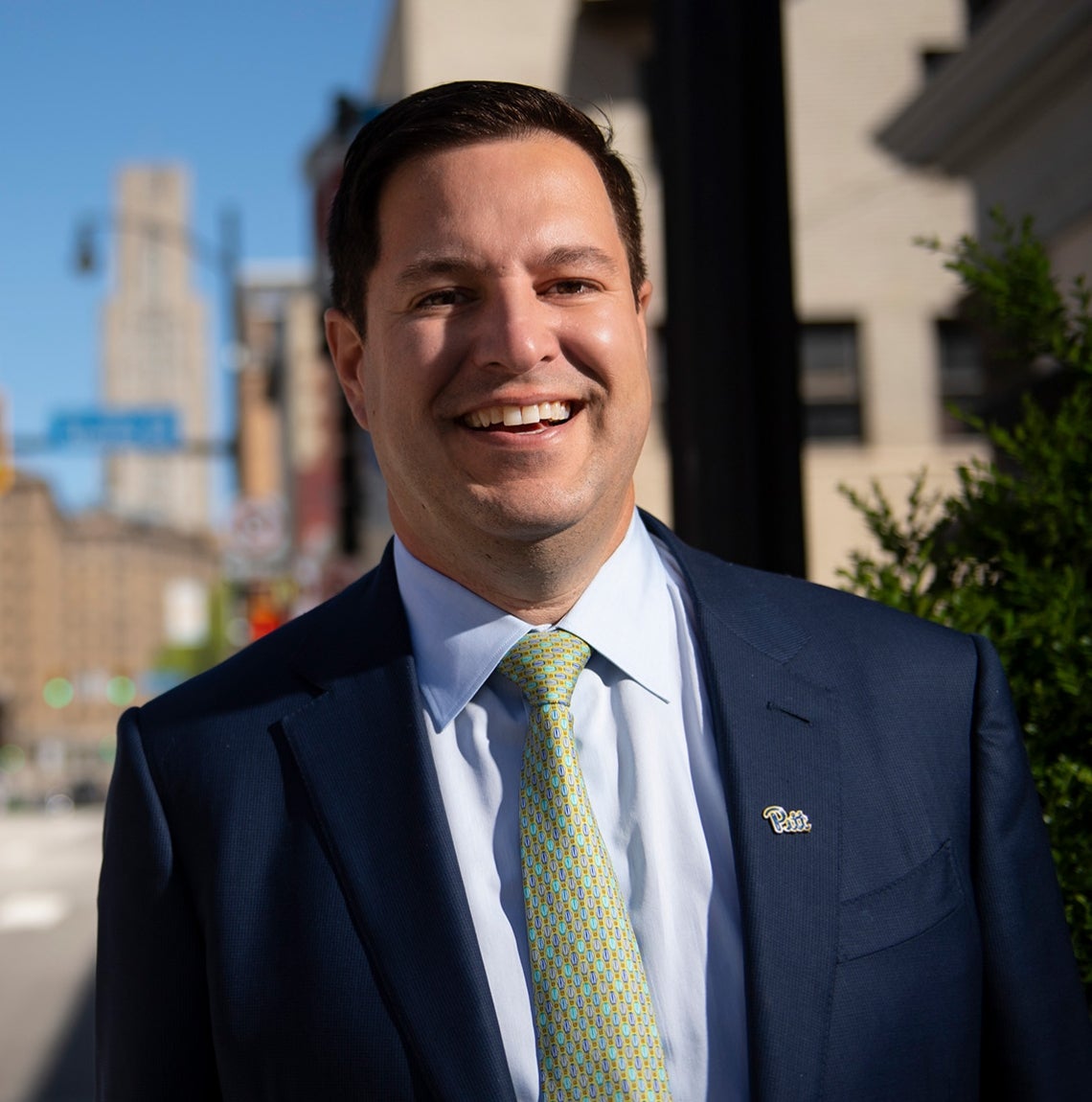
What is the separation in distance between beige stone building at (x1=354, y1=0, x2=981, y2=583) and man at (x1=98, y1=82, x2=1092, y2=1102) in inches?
44.6

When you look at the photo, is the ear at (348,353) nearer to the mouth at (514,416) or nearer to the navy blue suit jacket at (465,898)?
the mouth at (514,416)

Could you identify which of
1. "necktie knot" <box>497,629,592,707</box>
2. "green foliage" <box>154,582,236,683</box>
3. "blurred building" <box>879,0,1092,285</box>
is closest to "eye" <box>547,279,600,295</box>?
"necktie knot" <box>497,629,592,707</box>

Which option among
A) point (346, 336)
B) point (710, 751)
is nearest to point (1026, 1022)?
point (710, 751)

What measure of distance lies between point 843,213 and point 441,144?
593cm

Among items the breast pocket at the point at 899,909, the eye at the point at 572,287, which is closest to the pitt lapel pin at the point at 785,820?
the breast pocket at the point at 899,909

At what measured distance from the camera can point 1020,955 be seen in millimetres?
1930

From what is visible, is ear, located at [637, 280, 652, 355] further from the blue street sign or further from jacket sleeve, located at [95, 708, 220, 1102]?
the blue street sign

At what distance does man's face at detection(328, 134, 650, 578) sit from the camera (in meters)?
1.97

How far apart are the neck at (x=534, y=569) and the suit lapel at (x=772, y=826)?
214 mm

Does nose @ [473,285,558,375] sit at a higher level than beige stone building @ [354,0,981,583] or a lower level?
lower

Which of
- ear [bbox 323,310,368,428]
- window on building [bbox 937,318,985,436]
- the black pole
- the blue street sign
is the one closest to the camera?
ear [bbox 323,310,368,428]

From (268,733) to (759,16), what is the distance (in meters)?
2.37

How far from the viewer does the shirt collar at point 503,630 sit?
80.4 inches

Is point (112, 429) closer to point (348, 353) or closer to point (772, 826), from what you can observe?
point (348, 353)
